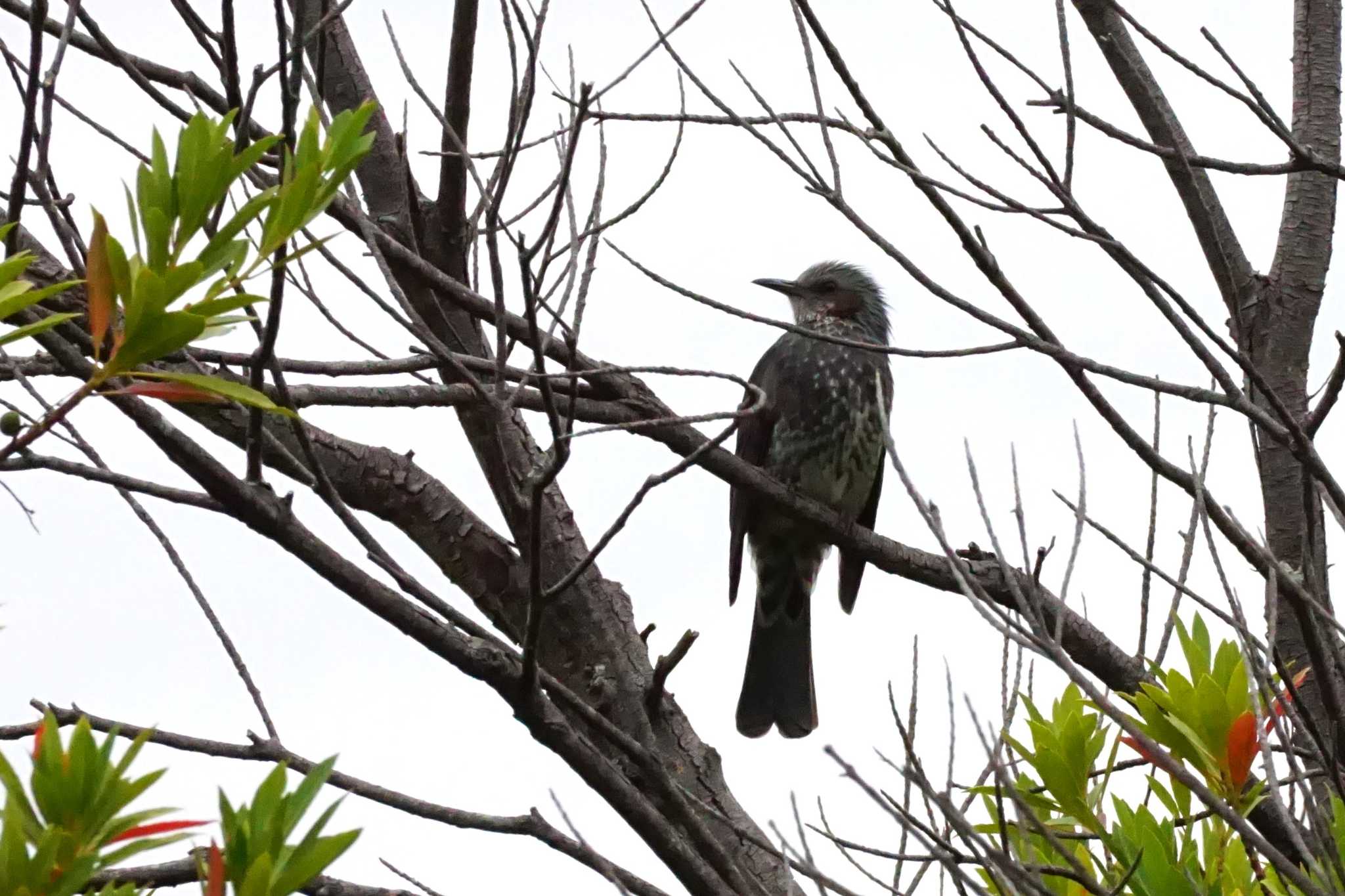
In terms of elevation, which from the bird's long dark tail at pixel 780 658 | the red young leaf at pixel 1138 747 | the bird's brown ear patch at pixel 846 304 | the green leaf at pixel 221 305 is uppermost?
the bird's brown ear patch at pixel 846 304

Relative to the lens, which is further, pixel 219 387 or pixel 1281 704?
pixel 1281 704

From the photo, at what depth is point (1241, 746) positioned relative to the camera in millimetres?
2082

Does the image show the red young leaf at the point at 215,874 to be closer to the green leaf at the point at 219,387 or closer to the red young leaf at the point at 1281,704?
Result: the green leaf at the point at 219,387

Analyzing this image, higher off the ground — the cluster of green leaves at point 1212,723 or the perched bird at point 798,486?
the perched bird at point 798,486

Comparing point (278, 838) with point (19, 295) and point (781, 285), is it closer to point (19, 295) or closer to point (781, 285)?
point (19, 295)

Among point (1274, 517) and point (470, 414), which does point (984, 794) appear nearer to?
point (1274, 517)

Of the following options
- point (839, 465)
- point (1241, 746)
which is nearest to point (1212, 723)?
point (1241, 746)

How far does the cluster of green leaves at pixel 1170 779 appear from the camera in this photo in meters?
2.05

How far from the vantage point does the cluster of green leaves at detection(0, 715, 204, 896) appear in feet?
4.17

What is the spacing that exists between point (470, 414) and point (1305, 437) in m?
1.74

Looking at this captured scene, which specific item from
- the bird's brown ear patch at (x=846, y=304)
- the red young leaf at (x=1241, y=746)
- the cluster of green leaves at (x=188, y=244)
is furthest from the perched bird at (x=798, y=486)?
the cluster of green leaves at (x=188, y=244)

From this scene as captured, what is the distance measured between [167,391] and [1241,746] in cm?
147

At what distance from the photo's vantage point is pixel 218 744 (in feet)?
7.09

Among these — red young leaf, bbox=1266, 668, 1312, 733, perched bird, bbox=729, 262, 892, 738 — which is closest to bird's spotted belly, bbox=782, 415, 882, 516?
perched bird, bbox=729, 262, 892, 738
